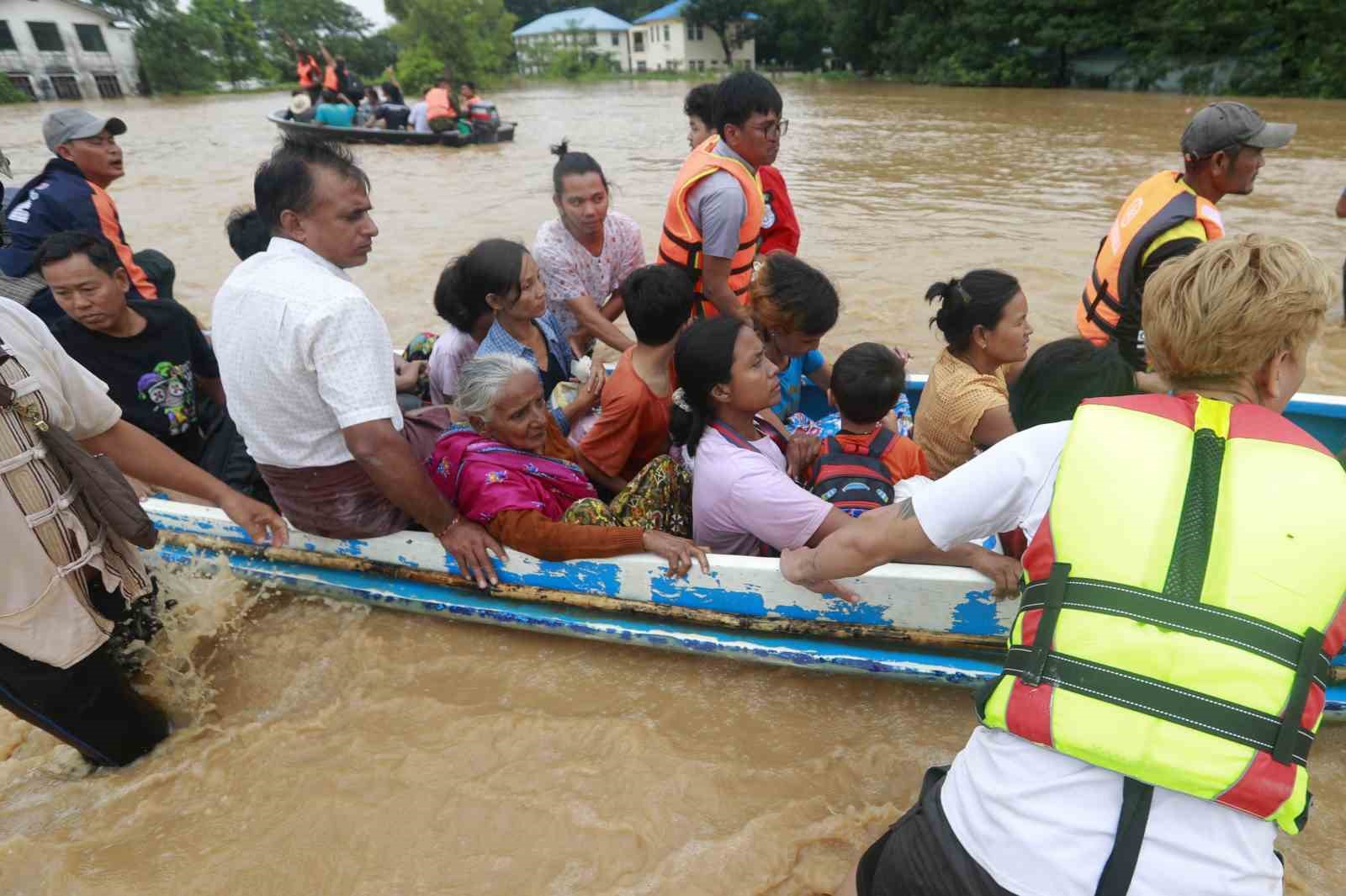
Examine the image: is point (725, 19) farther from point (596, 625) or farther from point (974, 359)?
point (596, 625)

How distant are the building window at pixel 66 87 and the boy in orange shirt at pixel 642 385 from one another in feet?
135

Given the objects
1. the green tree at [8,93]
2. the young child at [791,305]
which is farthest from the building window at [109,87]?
the young child at [791,305]

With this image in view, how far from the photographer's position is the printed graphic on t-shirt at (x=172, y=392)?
2.87m

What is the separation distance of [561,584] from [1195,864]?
5.70 ft

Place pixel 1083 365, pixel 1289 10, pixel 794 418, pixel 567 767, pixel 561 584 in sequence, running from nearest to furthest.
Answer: pixel 1083 365 → pixel 567 767 → pixel 561 584 → pixel 794 418 → pixel 1289 10

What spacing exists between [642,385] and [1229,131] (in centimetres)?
209

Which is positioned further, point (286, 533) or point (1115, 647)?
point (286, 533)

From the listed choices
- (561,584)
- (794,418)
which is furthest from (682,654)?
(794,418)

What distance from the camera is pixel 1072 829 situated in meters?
1.00

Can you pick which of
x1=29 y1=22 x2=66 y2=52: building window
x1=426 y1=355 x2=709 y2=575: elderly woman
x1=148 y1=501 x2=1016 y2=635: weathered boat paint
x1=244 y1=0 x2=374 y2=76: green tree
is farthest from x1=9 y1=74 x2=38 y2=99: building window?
x1=426 y1=355 x2=709 y2=575: elderly woman

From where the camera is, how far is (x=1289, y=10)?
17.5m

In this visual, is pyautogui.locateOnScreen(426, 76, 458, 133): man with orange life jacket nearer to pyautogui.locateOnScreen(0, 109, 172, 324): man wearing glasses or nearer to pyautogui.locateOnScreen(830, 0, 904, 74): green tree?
pyautogui.locateOnScreen(0, 109, 172, 324): man wearing glasses

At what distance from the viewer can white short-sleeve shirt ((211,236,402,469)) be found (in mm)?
1890

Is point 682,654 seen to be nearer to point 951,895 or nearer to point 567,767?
point 567,767
